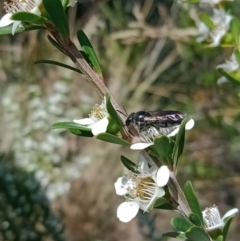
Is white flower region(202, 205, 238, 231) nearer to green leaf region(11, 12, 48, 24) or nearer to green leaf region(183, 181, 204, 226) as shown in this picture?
green leaf region(183, 181, 204, 226)

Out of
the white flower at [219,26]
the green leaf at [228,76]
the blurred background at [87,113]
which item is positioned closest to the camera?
the green leaf at [228,76]

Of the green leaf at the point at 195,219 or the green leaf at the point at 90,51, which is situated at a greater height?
the green leaf at the point at 90,51

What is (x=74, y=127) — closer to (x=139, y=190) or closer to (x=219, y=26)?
(x=139, y=190)

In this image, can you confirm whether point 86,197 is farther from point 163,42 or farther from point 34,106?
point 163,42

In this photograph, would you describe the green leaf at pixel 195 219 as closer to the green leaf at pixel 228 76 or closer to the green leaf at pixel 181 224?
the green leaf at pixel 181 224

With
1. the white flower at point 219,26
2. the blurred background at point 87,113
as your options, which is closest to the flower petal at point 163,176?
the white flower at point 219,26
